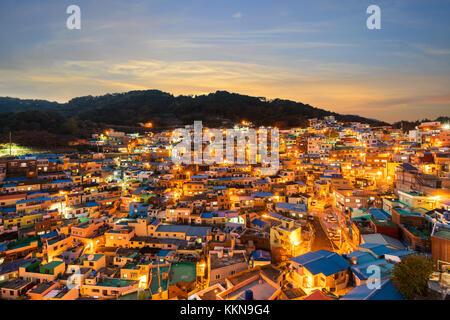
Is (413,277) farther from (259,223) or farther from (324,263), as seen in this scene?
(259,223)

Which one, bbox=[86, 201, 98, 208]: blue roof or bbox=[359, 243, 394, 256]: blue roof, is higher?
bbox=[359, 243, 394, 256]: blue roof

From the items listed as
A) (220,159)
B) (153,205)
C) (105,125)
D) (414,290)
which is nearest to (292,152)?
(220,159)

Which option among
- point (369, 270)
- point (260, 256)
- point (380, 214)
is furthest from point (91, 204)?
point (380, 214)

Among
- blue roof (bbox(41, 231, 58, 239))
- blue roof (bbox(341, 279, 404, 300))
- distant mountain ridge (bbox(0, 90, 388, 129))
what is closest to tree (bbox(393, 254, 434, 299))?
blue roof (bbox(341, 279, 404, 300))

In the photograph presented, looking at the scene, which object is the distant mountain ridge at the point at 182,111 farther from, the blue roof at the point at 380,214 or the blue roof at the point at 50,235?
the blue roof at the point at 380,214

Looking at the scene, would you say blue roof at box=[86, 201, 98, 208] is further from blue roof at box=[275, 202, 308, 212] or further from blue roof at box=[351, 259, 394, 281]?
blue roof at box=[351, 259, 394, 281]

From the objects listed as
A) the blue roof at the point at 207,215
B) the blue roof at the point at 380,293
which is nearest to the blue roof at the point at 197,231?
the blue roof at the point at 207,215
